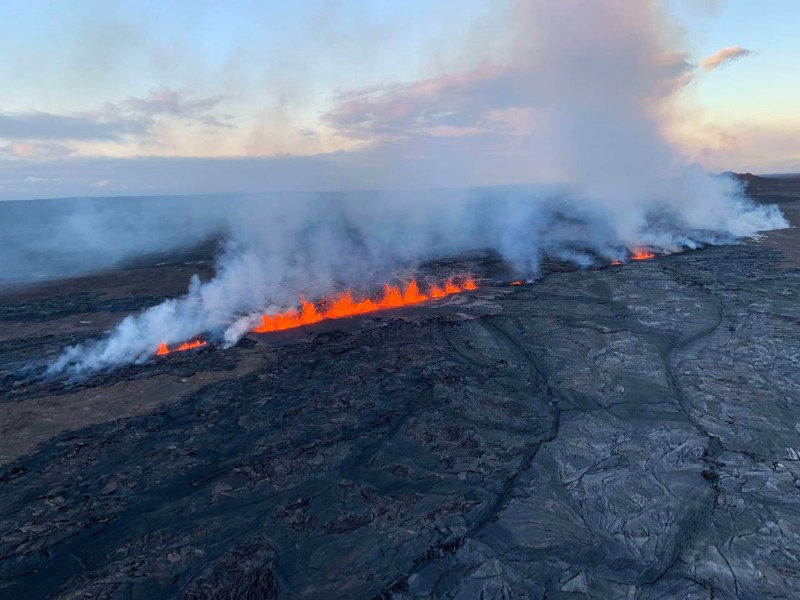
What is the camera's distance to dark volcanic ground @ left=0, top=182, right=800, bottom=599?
7.23 meters

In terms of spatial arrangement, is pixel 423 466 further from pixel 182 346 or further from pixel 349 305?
pixel 349 305

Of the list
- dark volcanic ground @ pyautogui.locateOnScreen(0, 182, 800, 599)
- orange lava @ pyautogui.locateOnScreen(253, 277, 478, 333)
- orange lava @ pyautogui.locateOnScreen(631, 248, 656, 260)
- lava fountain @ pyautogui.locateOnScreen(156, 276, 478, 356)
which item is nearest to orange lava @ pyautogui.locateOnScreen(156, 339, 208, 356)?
lava fountain @ pyautogui.locateOnScreen(156, 276, 478, 356)

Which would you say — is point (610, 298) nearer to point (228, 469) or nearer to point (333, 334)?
point (333, 334)

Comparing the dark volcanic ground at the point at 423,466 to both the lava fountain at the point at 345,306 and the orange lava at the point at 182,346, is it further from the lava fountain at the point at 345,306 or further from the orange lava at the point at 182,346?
the lava fountain at the point at 345,306

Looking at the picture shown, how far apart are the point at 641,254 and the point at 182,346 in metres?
30.1

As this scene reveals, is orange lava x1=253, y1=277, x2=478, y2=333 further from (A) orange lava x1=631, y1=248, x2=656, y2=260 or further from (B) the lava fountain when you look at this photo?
(A) orange lava x1=631, y1=248, x2=656, y2=260

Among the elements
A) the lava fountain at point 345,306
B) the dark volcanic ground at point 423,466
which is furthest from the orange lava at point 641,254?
the dark volcanic ground at point 423,466

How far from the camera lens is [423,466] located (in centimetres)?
984

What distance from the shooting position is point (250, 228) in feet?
201

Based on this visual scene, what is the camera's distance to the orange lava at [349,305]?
19984 mm

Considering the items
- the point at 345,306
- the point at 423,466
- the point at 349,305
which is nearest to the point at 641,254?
the point at 349,305

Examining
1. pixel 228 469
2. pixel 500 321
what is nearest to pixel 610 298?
pixel 500 321

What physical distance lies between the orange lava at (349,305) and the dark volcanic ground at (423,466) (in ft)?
7.07

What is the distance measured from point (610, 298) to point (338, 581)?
731 inches
